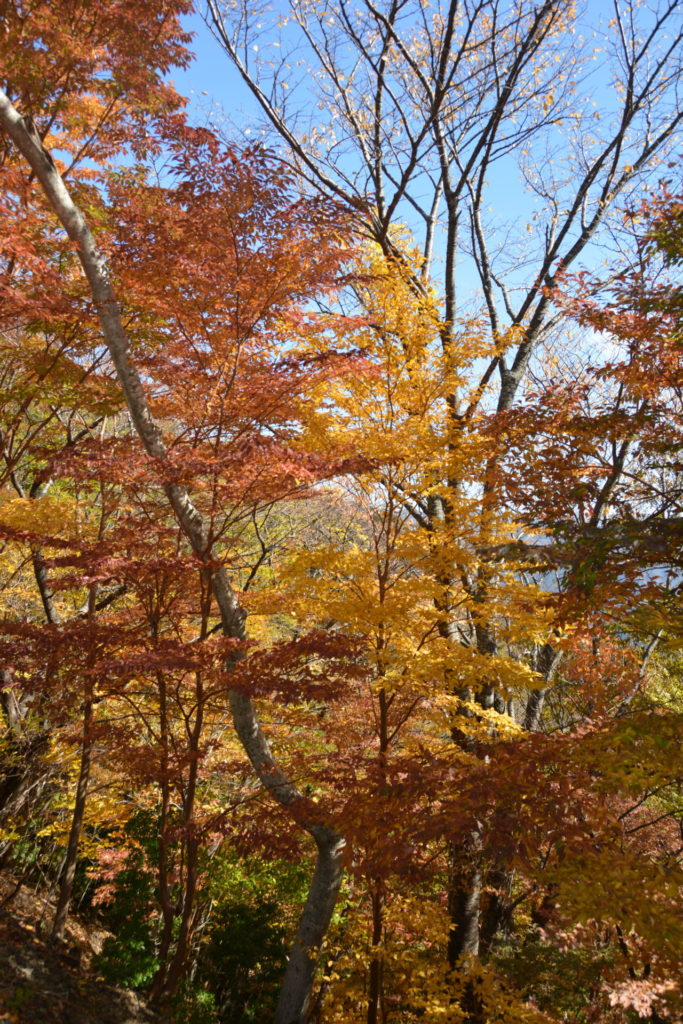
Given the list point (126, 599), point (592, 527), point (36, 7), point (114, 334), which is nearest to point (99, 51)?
point (36, 7)

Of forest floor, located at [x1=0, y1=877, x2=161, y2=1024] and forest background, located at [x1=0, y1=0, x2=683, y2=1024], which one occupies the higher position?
forest background, located at [x1=0, y1=0, x2=683, y2=1024]

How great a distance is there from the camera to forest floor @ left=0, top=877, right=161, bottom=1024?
414cm

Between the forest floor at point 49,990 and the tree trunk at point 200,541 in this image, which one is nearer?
the forest floor at point 49,990

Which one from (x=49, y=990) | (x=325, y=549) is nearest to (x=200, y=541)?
Answer: (x=325, y=549)

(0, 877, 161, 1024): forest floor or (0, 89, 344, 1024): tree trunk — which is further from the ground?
(0, 89, 344, 1024): tree trunk

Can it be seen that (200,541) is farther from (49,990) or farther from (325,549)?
(49,990)

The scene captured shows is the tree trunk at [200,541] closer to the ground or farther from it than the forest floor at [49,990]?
farther from it

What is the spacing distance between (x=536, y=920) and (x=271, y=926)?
6587mm

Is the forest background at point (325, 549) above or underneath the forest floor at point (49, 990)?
above

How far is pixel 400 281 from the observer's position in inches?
227

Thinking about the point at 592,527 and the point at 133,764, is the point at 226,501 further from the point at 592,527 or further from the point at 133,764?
the point at 592,527

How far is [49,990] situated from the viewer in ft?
14.9

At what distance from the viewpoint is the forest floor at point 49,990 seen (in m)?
4.14

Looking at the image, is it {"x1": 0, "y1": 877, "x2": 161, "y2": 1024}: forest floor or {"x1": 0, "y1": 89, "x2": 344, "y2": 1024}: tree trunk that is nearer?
{"x1": 0, "y1": 877, "x2": 161, "y2": 1024}: forest floor
